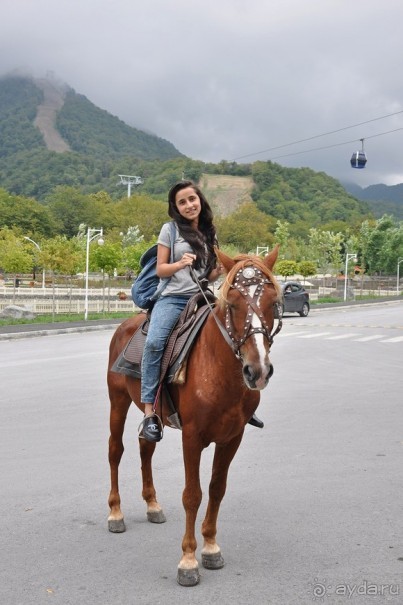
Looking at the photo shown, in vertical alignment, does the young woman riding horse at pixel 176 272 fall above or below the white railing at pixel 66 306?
above

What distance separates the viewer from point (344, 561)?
14.3 ft

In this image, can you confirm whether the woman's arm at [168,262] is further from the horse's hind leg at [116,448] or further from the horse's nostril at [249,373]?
the horse's hind leg at [116,448]

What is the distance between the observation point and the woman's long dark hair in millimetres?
4676

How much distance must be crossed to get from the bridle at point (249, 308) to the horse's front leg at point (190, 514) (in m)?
0.66

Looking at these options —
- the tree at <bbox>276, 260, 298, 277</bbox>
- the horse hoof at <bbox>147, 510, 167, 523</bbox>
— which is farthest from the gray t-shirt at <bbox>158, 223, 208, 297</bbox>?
the tree at <bbox>276, 260, 298, 277</bbox>

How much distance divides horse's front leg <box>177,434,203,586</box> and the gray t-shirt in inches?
41.2

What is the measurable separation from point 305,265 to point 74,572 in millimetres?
65035

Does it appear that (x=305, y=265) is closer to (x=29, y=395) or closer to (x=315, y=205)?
(x=29, y=395)

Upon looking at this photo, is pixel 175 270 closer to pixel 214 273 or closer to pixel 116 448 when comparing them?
pixel 214 273

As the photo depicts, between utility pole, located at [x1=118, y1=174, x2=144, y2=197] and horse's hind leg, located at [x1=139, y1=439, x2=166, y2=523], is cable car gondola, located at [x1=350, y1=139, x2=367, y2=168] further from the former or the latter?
utility pole, located at [x1=118, y1=174, x2=144, y2=197]

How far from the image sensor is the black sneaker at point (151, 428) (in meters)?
4.61

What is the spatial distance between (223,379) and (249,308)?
0.51m

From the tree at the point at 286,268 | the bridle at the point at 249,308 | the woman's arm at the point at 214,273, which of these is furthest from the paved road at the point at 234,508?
the tree at the point at 286,268

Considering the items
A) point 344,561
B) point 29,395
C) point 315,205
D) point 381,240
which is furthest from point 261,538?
point 315,205
